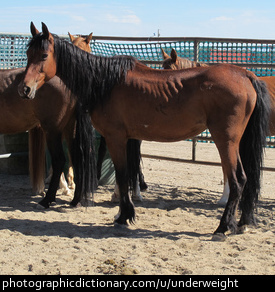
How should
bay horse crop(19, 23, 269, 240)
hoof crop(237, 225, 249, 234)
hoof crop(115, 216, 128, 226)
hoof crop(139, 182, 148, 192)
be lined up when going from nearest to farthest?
1. bay horse crop(19, 23, 269, 240)
2. hoof crop(237, 225, 249, 234)
3. hoof crop(115, 216, 128, 226)
4. hoof crop(139, 182, 148, 192)

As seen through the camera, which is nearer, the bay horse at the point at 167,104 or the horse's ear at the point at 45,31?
the bay horse at the point at 167,104

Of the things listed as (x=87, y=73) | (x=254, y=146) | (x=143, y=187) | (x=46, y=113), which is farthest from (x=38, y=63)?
(x=143, y=187)

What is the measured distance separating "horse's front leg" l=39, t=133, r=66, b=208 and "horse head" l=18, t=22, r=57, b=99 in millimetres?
1238

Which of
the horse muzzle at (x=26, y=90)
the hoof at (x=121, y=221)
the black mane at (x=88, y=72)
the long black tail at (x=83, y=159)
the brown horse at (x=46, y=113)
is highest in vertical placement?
the black mane at (x=88, y=72)

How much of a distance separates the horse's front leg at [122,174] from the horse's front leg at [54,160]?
47.2 inches

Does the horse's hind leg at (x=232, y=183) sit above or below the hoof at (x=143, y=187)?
above

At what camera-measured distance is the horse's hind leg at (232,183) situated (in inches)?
175

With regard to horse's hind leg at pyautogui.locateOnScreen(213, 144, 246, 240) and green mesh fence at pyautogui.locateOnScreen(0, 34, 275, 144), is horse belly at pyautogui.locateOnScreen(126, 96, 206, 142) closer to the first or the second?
horse's hind leg at pyautogui.locateOnScreen(213, 144, 246, 240)

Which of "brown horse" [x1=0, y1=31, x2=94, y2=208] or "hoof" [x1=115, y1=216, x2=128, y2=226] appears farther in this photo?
"brown horse" [x1=0, y1=31, x2=94, y2=208]

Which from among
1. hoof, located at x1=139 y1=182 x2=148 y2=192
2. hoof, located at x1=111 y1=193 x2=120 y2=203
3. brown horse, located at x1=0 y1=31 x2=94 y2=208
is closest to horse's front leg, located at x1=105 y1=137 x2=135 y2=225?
hoof, located at x1=111 y1=193 x2=120 y2=203

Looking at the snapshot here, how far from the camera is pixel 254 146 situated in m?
4.57

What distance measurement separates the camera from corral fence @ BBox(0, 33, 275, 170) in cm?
668

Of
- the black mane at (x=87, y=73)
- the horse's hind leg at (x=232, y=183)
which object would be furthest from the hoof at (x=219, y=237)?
the black mane at (x=87, y=73)

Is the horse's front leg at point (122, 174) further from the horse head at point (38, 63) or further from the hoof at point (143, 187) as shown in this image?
the hoof at point (143, 187)
